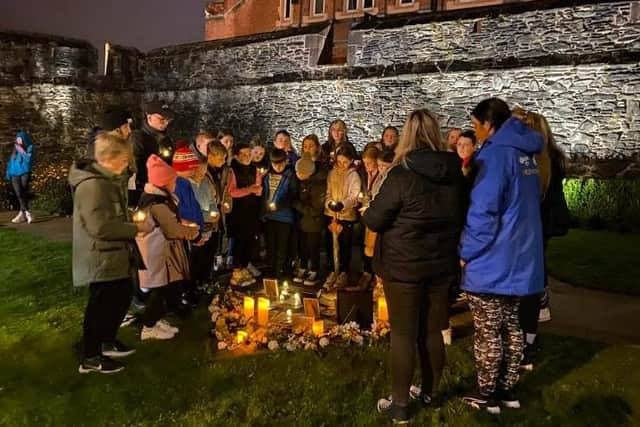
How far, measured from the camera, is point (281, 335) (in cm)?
539

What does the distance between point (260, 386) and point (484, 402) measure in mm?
1710

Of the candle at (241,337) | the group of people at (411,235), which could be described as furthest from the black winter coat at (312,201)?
the candle at (241,337)

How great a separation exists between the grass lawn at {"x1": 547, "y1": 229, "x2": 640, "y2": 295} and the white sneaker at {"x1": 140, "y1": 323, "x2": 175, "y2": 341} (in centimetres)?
523

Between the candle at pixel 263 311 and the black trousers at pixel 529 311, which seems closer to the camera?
the black trousers at pixel 529 311

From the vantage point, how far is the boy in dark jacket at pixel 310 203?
738cm

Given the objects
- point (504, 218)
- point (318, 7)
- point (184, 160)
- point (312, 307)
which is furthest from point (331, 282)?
point (318, 7)

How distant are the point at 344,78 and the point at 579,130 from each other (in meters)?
6.01

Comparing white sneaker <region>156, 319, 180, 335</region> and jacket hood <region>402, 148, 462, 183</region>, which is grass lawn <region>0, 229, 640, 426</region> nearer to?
white sneaker <region>156, 319, 180, 335</region>

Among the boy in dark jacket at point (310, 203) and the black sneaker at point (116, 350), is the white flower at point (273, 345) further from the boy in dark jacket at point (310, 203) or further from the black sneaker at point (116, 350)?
the boy in dark jacket at point (310, 203)

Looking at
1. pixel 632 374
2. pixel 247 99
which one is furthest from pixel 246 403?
pixel 247 99

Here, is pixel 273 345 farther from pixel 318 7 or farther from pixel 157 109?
pixel 318 7

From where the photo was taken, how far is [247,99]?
17406 mm

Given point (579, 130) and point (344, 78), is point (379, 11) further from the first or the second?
point (579, 130)

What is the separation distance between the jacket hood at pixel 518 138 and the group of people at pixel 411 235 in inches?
0.4
